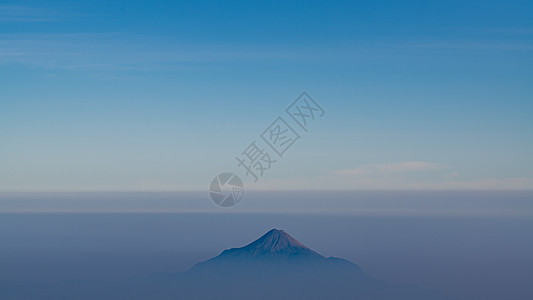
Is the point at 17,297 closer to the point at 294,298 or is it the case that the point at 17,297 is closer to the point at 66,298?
the point at 66,298

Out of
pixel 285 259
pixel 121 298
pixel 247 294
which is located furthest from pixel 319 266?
pixel 121 298

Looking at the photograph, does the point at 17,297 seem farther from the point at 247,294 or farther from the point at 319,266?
the point at 319,266

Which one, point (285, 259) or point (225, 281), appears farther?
point (225, 281)

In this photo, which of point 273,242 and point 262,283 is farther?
point 262,283

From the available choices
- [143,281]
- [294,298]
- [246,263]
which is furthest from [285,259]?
[143,281]

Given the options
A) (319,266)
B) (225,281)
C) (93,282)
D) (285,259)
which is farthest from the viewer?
(93,282)

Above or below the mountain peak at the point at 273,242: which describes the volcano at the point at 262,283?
below

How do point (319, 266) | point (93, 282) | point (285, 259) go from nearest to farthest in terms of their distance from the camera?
point (285, 259), point (319, 266), point (93, 282)

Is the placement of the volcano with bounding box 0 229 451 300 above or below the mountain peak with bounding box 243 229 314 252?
below

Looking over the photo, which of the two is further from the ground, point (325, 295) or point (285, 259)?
point (285, 259)

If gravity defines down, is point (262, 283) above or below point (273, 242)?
below
